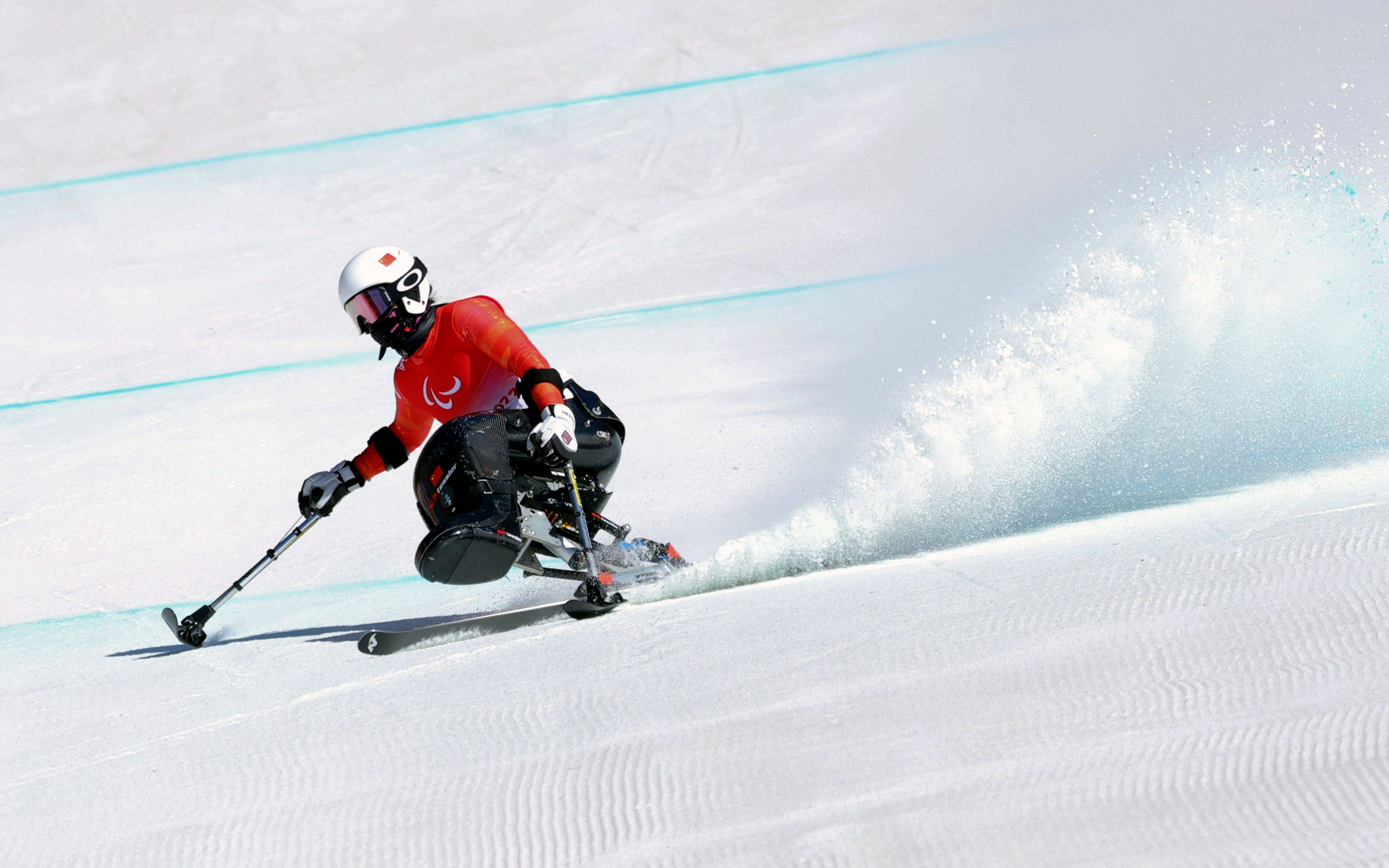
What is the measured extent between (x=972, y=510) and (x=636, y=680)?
194 cm

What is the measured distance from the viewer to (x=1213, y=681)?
261cm

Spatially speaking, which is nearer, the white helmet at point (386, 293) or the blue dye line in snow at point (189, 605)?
the white helmet at point (386, 293)

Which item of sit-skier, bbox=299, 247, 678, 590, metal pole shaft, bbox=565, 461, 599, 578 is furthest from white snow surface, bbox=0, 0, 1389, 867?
sit-skier, bbox=299, 247, 678, 590

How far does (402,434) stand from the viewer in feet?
15.1

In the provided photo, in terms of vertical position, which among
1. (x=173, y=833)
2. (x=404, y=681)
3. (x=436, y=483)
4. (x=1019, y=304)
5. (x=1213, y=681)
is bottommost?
(x=1213, y=681)

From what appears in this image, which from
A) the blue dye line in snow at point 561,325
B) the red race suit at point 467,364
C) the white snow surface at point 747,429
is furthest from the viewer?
the blue dye line in snow at point 561,325

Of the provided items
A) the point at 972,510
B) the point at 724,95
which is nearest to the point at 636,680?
the point at 972,510

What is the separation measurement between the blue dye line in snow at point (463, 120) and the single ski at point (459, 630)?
31.6 ft

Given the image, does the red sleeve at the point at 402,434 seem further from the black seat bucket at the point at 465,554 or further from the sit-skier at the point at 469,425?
the black seat bucket at the point at 465,554

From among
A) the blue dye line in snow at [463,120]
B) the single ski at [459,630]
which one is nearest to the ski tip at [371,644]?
the single ski at [459,630]

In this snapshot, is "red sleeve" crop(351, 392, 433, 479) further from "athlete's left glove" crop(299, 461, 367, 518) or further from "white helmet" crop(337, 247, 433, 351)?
"white helmet" crop(337, 247, 433, 351)

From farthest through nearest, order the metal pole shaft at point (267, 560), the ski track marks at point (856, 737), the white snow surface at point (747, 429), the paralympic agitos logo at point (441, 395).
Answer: the metal pole shaft at point (267, 560) → the paralympic agitos logo at point (441, 395) → the white snow surface at point (747, 429) → the ski track marks at point (856, 737)

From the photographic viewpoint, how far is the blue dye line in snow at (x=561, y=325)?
346 inches

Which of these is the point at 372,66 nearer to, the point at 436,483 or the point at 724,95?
the point at 724,95
